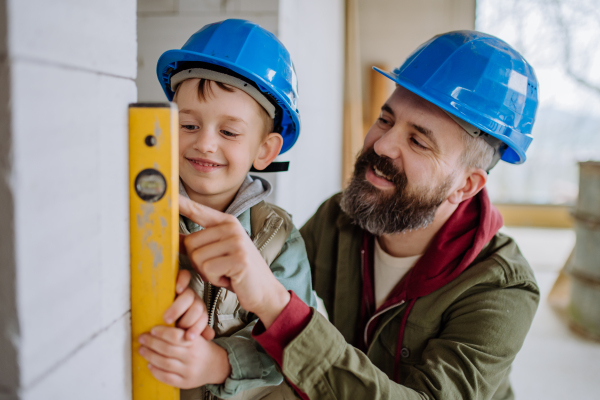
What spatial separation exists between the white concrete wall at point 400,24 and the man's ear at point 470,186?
516 centimetres

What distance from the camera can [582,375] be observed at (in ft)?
10.3

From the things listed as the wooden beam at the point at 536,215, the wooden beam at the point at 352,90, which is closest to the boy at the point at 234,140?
the wooden beam at the point at 352,90

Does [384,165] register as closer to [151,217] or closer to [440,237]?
[440,237]

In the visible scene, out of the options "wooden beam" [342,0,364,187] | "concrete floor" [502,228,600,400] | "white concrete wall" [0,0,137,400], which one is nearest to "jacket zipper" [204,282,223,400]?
"white concrete wall" [0,0,137,400]

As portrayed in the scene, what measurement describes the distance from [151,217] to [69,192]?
0.16 metres

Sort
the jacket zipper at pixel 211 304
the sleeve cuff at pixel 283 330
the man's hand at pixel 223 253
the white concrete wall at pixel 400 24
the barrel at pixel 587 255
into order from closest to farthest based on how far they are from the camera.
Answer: the man's hand at pixel 223 253
the sleeve cuff at pixel 283 330
the jacket zipper at pixel 211 304
the barrel at pixel 587 255
the white concrete wall at pixel 400 24

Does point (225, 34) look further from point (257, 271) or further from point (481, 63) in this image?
point (481, 63)

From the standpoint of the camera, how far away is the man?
4.40 feet

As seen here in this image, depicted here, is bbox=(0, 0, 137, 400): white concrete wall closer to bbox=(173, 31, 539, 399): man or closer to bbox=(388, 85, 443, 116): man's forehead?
bbox=(173, 31, 539, 399): man

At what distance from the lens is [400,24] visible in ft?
21.6

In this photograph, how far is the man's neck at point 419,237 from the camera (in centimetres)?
172

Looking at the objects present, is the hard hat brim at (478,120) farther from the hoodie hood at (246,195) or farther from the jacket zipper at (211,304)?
the jacket zipper at (211,304)

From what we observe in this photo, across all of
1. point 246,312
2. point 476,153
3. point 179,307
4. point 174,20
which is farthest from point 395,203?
point 174,20

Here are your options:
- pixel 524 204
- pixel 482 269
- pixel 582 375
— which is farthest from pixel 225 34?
pixel 524 204
